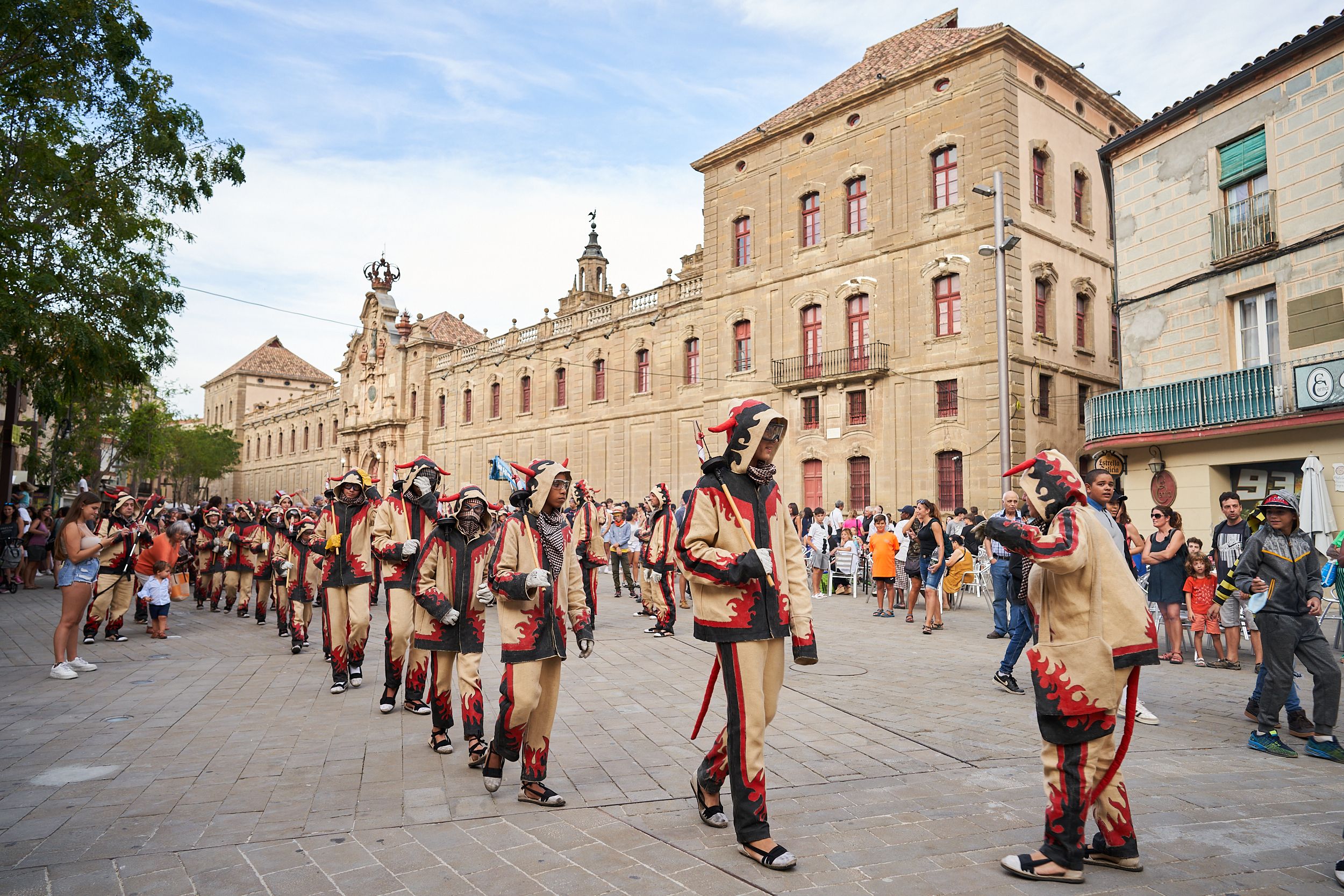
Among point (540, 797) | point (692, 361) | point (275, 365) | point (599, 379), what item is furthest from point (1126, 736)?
point (275, 365)

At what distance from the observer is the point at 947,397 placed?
26031 mm

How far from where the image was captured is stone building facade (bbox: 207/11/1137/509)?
25.4m

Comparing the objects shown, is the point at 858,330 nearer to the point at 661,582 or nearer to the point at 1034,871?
the point at 661,582

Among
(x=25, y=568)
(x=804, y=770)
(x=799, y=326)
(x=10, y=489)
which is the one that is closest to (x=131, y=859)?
(x=804, y=770)

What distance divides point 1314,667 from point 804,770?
3775mm

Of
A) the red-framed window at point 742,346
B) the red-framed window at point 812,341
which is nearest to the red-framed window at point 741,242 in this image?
the red-framed window at point 742,346

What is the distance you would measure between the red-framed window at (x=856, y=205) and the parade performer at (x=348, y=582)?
23.1 m

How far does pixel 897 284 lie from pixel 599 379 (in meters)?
16.7

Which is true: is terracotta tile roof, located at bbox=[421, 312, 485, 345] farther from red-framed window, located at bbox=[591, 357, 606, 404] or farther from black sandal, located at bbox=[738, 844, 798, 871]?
black sandal, located at bbox=[738, 844, 798, 871]

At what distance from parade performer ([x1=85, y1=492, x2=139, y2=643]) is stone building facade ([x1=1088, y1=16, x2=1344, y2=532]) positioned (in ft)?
59.5

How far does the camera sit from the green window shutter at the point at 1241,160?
16.3 m

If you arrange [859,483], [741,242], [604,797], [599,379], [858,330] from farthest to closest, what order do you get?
[599,379], [741,242], [858,330], [859,483], [604,797]

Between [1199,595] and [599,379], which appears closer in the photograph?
[1199,595]

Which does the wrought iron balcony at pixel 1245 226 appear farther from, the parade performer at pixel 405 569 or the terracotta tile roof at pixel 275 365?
the terracotta tile roof at pixel 275 365
